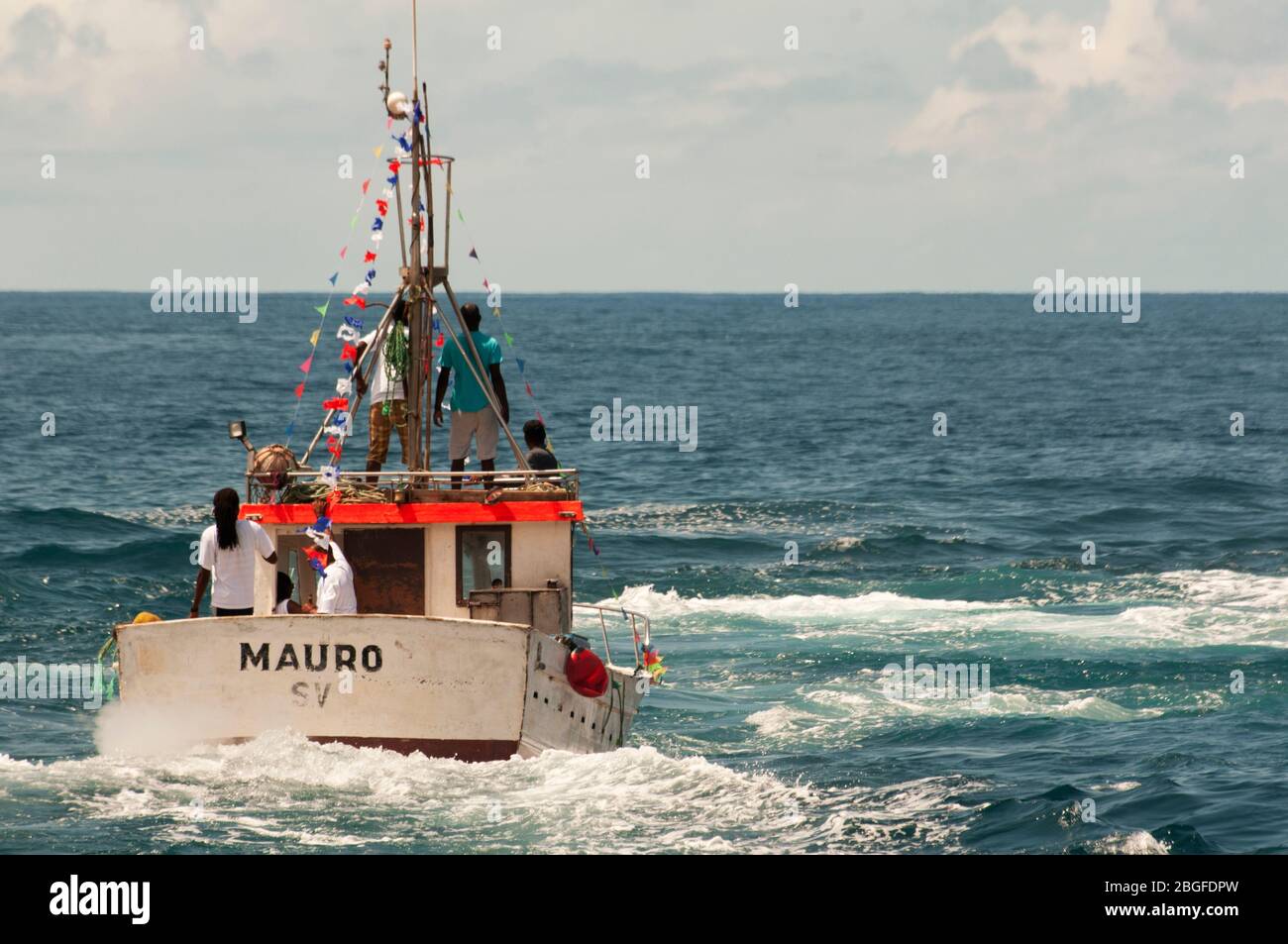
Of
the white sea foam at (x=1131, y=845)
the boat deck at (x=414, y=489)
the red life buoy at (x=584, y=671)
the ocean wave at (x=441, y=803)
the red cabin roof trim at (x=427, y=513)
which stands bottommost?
the white sea foam at (x=1131, y=845)

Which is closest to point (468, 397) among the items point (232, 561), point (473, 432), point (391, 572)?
point (473, 432)

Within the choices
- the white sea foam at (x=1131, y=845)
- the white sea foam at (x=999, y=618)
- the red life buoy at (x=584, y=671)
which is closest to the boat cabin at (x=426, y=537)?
the red life buoy at (x=584, y=671)

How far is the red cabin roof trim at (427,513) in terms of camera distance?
18750 mm

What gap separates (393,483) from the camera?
63.5ft

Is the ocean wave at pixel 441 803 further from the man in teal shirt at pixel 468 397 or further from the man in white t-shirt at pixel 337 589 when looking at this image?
the man in teal shirt at pixel 468 397

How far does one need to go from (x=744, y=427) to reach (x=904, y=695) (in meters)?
43.9

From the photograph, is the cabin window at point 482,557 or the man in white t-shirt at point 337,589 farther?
the cabin window at point 482,557

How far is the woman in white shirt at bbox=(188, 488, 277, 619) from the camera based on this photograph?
17594mm

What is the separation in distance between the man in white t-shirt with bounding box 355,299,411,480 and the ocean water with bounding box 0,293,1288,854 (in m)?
3.88

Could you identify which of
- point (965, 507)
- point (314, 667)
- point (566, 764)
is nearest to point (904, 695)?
point (566, 764)

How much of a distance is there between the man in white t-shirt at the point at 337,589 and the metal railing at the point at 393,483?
0.96 meters

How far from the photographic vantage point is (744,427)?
68188 millimetres

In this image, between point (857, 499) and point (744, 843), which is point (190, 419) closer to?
point (857, 499)

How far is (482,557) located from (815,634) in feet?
36.3
